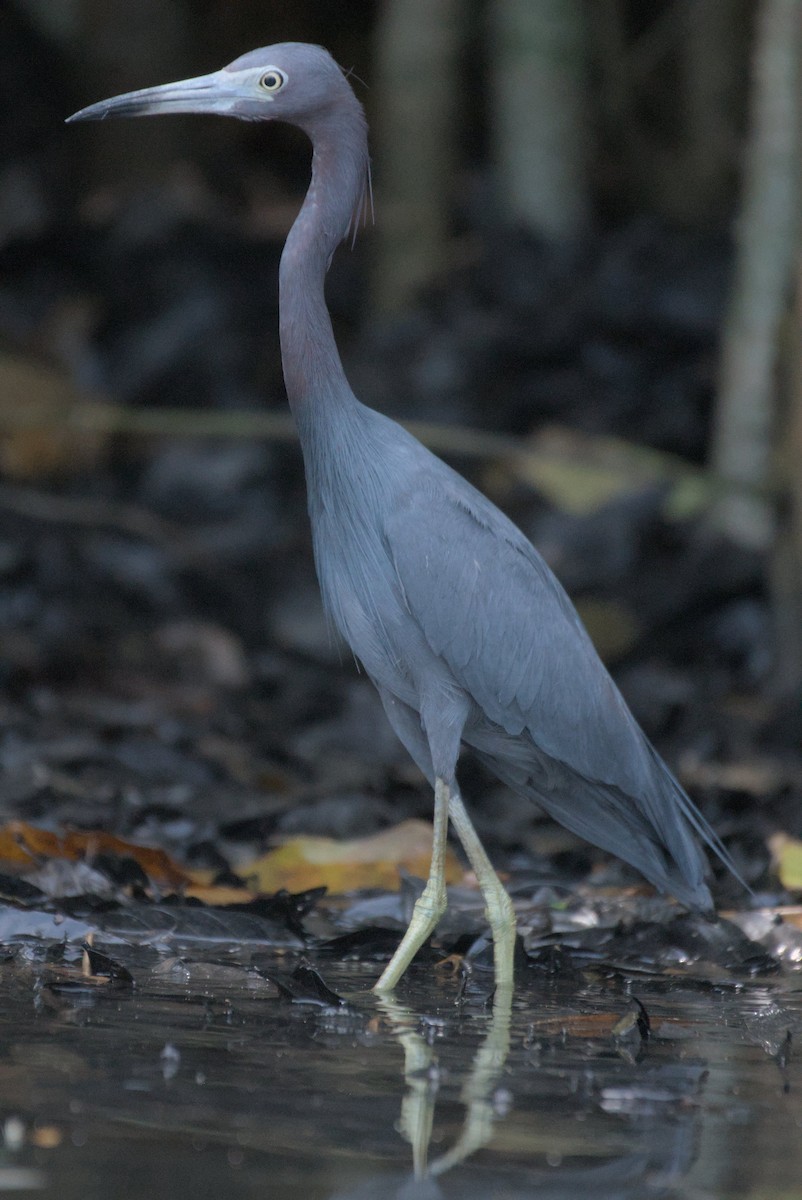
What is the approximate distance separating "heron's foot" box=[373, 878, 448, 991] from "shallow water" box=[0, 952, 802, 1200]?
0.31 feet

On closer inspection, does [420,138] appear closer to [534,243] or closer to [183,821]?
[534,243]

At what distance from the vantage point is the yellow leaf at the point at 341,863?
4801mm

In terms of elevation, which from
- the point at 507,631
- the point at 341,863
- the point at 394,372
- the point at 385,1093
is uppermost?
the point at 394,372

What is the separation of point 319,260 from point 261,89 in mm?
506

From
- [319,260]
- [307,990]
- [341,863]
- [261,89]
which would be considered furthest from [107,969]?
[261,89]

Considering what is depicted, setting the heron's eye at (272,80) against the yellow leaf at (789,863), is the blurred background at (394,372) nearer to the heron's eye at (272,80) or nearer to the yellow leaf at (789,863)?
the yellow leaf at (789,863)

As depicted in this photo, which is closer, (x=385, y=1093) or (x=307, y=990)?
(x=385, y=1093)

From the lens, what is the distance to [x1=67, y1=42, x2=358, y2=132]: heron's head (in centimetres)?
443

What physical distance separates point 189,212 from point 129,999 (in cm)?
816

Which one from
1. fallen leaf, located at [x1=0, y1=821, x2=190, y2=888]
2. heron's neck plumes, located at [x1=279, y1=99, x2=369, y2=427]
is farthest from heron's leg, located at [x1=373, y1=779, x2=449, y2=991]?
heron's neck plumes, located at [x1=279, y1=99, x2=369, y2=427]

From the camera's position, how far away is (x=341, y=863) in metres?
4.79

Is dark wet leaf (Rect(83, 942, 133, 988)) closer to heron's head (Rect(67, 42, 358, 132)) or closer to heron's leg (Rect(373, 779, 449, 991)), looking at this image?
heron's leg (Rect(373, 779, 449, 991))

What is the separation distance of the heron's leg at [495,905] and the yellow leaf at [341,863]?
1.82ft

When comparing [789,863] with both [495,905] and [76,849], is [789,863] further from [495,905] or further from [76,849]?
[76,849]
